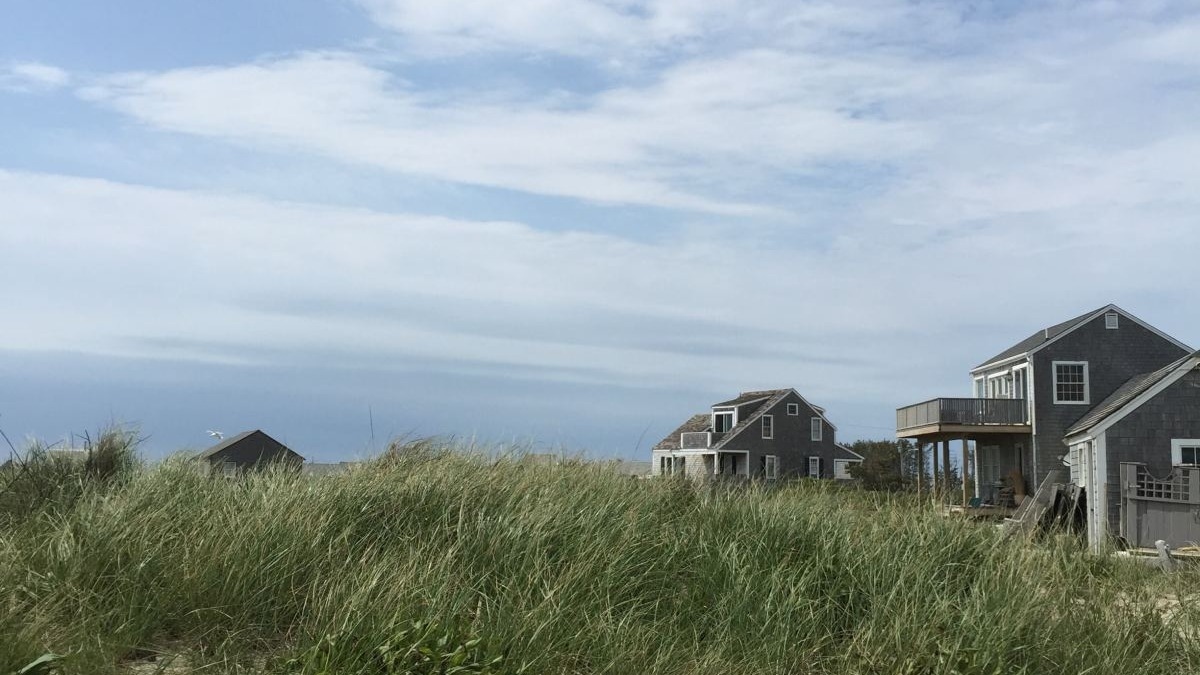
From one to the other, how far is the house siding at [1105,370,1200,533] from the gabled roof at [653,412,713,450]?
123 feet

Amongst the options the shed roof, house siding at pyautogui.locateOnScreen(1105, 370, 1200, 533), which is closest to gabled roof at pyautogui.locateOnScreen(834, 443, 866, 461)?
the shed roof

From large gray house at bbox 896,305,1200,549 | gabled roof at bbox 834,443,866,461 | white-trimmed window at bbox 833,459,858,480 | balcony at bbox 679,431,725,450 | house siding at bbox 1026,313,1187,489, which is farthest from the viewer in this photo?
gabled roof at bbox 834,443,866,461

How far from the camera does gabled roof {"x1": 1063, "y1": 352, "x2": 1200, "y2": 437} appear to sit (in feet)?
95.7

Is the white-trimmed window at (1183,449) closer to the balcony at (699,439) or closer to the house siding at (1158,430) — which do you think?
the house siding at (1158,430)

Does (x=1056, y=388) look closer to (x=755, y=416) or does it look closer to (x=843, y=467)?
(x=755, y=416)

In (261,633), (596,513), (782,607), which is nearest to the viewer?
(261,633)

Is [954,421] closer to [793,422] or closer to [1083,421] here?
[1083,421]

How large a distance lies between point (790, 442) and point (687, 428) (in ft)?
27.1

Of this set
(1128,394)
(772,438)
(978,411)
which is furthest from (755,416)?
(1128,394)

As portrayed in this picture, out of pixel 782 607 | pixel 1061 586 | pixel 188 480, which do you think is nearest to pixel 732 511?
pixel 782 607

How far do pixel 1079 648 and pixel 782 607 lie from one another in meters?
2.03

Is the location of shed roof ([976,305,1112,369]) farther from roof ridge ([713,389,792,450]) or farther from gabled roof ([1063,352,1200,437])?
roof ridge ([713,389,792,450])

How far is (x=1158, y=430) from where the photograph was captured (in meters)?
29.2

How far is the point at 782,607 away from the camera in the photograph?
722cm
